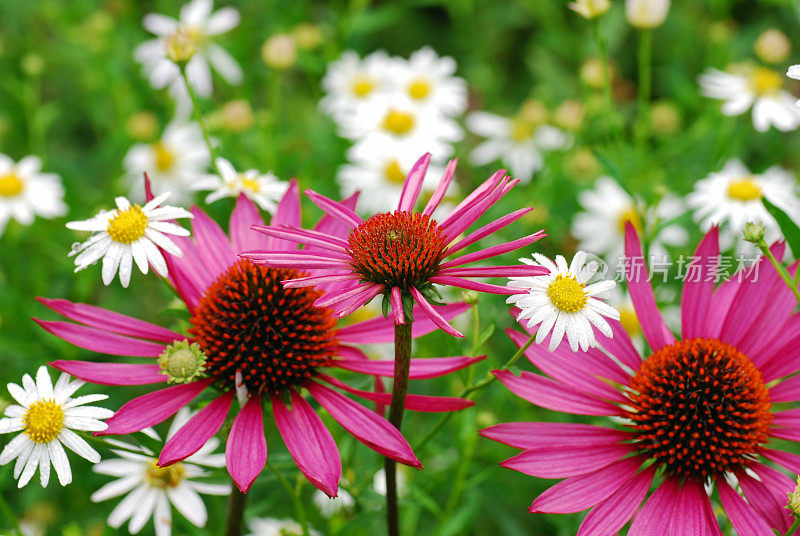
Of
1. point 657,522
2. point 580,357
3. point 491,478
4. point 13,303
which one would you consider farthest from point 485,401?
point 13,303

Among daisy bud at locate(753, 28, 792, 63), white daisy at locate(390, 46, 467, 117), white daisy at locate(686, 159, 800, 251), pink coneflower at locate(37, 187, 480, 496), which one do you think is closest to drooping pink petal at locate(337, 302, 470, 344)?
pink coneflower at locate(37, 187, 480, 496)

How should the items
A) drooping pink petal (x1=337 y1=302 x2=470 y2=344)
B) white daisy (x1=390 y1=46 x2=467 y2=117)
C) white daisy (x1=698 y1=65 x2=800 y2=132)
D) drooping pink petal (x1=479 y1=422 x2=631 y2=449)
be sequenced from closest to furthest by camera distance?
drooping pink petal (x1=479 y1=422 x2=631 y2=449) < drooping pink petal (x1=337 y1=302 x2=470 y2=344) < white daisy (x1=698 y1=65 x2=800 y2=132) < white daisy (x1=390 y1=46 x2=467 y2=117)

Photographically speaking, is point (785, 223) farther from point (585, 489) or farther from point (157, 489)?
point (157, 489)

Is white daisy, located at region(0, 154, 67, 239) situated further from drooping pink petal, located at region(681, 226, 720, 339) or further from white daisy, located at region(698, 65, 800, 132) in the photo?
white daisy, located at region(698, 65, 800, 132)

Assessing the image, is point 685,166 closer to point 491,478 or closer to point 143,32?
point 491,478

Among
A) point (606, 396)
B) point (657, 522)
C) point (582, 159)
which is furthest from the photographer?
point (582, 159)

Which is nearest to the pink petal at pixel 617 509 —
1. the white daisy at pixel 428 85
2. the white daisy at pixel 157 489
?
the white daisy at pixel 157 489

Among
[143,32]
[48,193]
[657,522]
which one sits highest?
[143,32]
